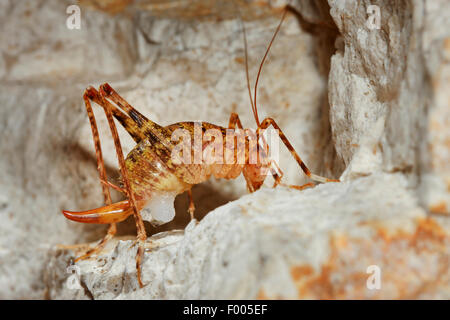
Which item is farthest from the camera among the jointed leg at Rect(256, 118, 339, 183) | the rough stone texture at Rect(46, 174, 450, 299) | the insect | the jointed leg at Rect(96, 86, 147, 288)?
the insect

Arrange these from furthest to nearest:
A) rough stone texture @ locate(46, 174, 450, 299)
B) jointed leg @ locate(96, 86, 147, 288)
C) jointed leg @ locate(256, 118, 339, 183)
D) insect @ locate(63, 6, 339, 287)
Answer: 1. insect @ locate(63, 6, 339, 287)
2. jointed leg @ locate(256, 118, 339, 183)
3. jointed leg @ locate(96, 86, 147, 288)
4. rough stone texture @ locate(46, 174, 450, 299)

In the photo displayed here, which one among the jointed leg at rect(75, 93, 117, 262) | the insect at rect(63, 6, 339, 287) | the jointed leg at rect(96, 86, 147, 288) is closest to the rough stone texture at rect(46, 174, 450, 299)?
the jointed leg at rect(96, 86, 147, 288)

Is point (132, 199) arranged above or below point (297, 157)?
below

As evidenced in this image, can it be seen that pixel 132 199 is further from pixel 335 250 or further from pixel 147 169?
pixel 335 250

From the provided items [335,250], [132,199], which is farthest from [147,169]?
[335,250]

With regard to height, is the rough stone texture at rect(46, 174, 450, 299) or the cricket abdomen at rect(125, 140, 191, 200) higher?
the cricket abdomen at rect(125, 140, 191, 200)

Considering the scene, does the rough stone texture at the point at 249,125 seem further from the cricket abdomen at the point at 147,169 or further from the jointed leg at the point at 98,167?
the cricket abdomen at the point at 147,169

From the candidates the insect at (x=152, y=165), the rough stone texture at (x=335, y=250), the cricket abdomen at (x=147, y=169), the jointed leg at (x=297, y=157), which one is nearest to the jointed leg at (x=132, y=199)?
the insect at (x=152, y=165)

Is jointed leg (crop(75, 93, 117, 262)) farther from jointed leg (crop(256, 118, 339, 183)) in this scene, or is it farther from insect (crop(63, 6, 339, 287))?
jointed leg (crop(256, 118, 339, 183))

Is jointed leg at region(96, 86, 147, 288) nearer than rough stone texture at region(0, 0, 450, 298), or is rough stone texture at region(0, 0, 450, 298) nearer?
rough stone texture at region(0, 0, 450, 298)
